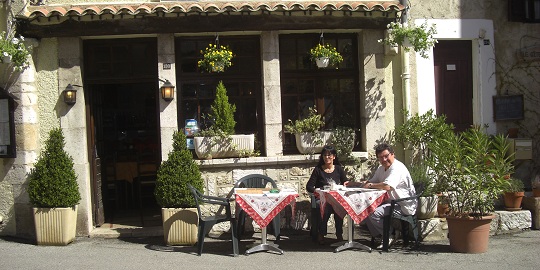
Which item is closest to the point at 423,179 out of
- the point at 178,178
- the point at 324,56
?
the point at 324,56

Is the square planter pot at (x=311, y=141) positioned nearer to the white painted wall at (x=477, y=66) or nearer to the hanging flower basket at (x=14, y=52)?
the white painted wall at (x=477, y=66)

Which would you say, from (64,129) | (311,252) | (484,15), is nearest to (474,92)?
(484,15)

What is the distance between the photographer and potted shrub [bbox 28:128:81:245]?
26.3 ft

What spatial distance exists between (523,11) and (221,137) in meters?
5.21

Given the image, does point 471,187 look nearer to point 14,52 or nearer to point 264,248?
point 264,248

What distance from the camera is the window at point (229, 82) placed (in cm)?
905

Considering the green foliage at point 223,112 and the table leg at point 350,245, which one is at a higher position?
the green foliage at point 223,112

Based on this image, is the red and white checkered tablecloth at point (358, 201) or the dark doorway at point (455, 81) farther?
the dark doorway at point (455, 81)

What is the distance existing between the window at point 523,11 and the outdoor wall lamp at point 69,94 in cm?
682

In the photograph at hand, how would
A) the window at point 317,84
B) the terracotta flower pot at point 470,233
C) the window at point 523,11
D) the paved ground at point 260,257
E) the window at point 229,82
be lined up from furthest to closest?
the window at point 523,11
the window at point 317,84
the window at point 229,82
the terracotta flower pot at point 470,233
the paved ground at point 260,257

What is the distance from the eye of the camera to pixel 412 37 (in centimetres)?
841

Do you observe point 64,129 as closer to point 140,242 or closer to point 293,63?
point 140,242

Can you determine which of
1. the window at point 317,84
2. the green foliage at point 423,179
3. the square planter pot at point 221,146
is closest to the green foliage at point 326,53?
the window at point 317,84

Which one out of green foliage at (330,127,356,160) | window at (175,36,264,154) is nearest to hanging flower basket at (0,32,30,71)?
window at (175,36,264,154)
